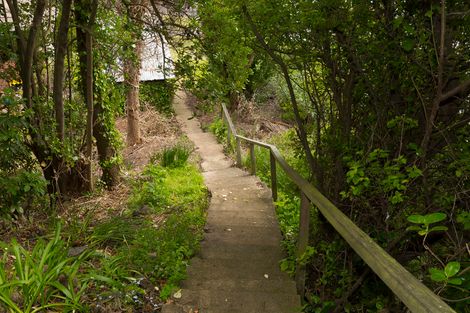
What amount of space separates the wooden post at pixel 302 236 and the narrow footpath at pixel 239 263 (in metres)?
0.08

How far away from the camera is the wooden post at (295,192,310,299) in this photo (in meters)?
3.35

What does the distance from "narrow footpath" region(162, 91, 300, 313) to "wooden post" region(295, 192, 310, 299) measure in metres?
0.08

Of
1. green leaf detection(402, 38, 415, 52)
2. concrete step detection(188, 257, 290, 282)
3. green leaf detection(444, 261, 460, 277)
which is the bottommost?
concrete step detection(188, 257, 290, 282)

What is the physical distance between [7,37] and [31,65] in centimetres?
42

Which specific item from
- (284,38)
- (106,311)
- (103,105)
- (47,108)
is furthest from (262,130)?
(106,311)

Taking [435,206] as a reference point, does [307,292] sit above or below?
below

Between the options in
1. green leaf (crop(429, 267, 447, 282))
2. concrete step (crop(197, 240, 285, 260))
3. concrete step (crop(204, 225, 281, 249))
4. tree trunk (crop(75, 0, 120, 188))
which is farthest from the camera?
tree trunk (crop(75, 0, 120, 188))

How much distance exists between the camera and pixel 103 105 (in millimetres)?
6961

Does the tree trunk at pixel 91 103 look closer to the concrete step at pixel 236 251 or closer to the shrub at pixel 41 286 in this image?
the concrete step at pixel 236 251

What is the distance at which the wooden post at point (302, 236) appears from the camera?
3.35 metres

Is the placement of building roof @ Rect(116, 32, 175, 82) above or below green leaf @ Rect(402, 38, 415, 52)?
above

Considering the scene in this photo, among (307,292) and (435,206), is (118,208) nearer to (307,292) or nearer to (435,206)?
(307,292)

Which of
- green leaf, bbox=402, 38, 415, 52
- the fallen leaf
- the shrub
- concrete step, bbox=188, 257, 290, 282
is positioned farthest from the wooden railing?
the shrub

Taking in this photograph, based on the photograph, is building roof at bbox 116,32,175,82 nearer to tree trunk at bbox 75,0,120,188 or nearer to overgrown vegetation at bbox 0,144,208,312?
tree trunk at bbox 75,0,120,188
